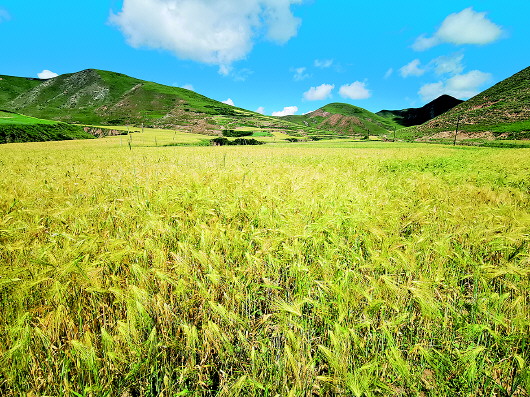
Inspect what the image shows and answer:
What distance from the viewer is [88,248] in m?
2.32

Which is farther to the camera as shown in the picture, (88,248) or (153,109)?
(153,109)

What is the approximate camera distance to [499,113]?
7419cm

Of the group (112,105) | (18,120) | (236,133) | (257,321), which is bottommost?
(257,321)

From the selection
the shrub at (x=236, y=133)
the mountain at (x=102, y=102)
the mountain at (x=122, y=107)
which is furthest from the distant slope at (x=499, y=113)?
the mountain at (x=102, y=102)

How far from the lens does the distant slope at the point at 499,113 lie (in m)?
63.1

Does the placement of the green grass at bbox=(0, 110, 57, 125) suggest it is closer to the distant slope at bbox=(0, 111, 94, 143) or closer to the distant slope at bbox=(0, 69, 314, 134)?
the distant slope at bbox=(0, 111, 94, 143)

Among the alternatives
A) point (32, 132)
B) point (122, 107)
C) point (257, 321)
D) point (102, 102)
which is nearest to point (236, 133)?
point (32, 132)


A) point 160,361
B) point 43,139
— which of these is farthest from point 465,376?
point 43,139

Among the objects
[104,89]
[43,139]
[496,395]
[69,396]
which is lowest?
[496,395]

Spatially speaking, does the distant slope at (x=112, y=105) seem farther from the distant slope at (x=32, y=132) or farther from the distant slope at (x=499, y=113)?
the distant slope at (x=499, y=113)

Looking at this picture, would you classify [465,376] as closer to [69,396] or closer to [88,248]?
[69,396]

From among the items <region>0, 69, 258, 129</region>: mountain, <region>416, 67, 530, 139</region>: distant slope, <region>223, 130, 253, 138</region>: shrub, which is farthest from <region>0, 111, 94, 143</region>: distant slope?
<region>416, 67, 530, 139</region>: distant slope

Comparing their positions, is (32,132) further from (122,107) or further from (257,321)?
(122,107)

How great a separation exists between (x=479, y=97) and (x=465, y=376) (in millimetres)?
135690
